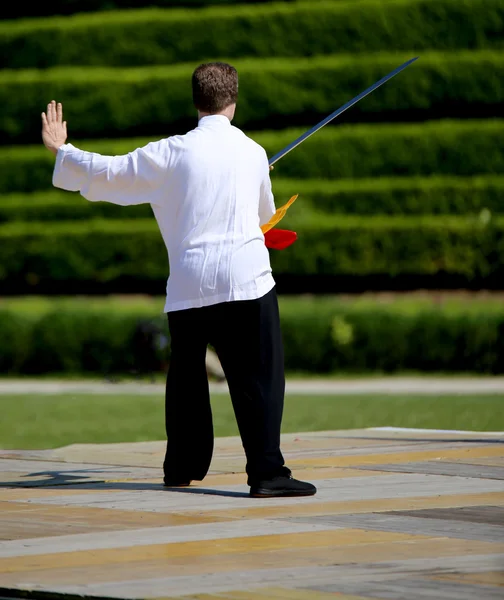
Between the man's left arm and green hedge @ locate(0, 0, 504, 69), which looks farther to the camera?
green hedge @ locate(0, 0, 504, 69)

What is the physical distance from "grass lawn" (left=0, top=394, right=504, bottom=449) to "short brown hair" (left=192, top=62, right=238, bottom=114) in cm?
424

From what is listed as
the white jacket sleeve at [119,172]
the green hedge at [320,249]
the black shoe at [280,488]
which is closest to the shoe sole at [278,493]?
the black shoe at [280,488]

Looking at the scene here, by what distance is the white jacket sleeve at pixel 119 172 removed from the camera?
6551 millimetres

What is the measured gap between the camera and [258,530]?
5.48m

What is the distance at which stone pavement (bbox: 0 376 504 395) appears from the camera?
1833cm

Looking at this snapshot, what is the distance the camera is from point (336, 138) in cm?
2614

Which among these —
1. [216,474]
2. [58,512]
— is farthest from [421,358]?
[58,512]

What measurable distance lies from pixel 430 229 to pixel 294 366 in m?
3.55

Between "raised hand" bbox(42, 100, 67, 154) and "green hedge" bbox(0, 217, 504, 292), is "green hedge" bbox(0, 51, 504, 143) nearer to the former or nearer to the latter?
"green hedge" bbox(0, 217, 504, 292)

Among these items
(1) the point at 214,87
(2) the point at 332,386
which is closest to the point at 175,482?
(1) the point at 214,87

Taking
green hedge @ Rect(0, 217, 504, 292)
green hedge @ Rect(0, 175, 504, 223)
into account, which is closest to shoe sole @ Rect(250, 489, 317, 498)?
green hedge @ Rect(0, 217, 504, 292)

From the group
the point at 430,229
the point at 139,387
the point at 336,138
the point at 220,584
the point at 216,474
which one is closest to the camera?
the point at 220,584

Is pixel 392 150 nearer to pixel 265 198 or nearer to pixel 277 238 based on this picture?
pixel 277 238

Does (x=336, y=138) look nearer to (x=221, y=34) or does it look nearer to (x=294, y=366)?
(x=221, y=34)
